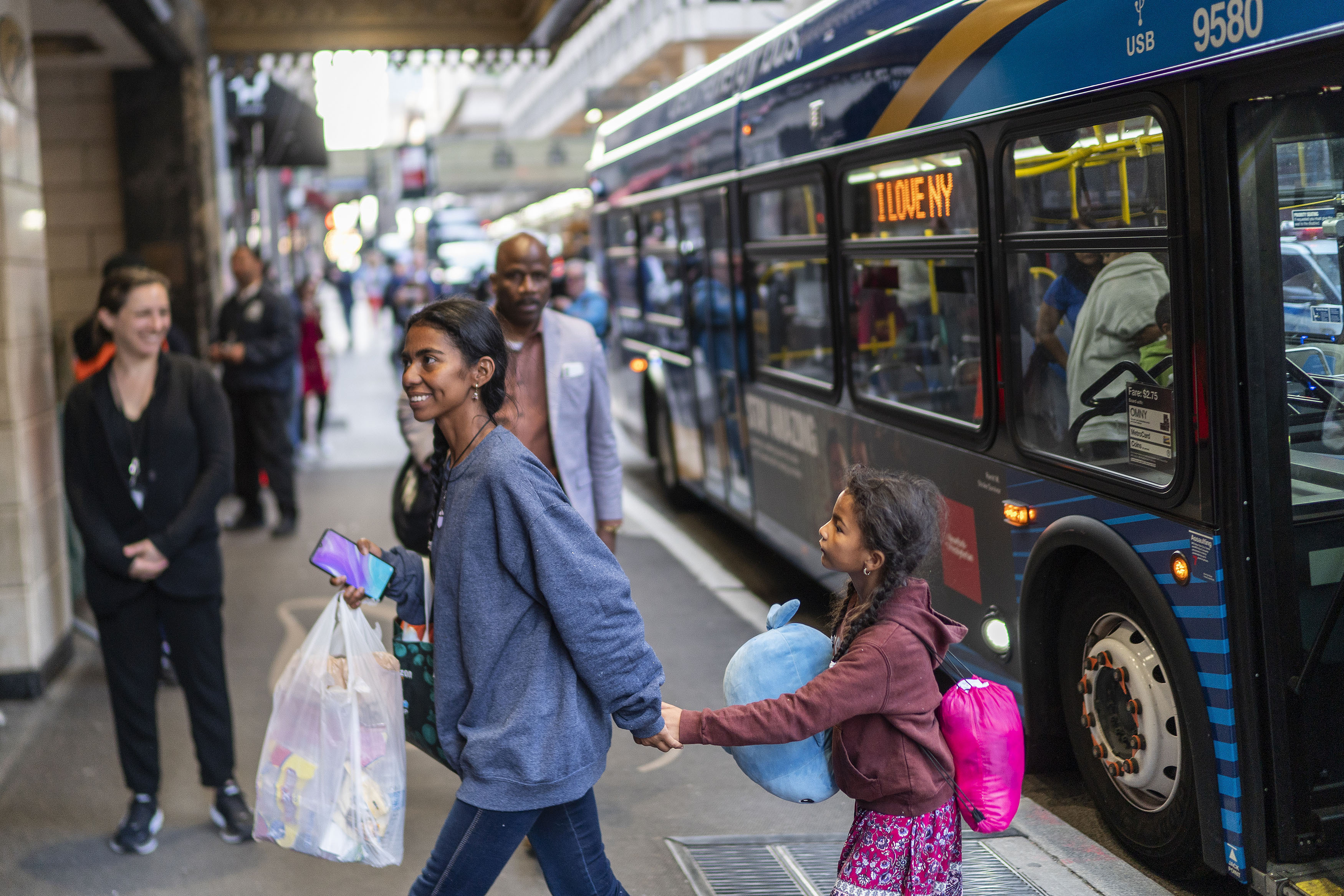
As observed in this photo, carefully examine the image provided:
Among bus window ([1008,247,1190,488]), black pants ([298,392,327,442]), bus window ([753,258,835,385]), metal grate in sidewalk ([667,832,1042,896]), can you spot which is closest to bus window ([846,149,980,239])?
bus window ([1008,247,1190,488])

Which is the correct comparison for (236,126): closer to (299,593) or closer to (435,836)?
(299,593)

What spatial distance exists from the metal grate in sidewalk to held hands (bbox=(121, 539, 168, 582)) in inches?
72.6

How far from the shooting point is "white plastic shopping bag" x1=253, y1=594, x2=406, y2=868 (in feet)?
10.4

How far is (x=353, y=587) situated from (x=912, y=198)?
10.5ft

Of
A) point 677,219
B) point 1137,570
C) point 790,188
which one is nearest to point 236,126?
point 677,219

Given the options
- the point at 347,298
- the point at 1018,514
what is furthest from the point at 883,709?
the point at 347,298

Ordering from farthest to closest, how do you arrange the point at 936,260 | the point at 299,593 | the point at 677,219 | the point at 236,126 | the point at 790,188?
the point at 236,126 → the point at 677,219 → the point at 299,593 → the point at 790,188 → the point at 936,260

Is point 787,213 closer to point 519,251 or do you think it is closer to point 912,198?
point 912,198

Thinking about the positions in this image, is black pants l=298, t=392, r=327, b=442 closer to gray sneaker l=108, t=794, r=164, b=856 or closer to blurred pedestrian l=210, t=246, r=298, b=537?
blurred pedestrian l=210, t=246, r=298, b=537

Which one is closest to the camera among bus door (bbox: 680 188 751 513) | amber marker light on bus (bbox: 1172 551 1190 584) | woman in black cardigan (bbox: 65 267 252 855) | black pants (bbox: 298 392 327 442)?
amber marker light on bus (bbox: 1172 551 1190 584)

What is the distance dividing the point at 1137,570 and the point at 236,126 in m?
13.7

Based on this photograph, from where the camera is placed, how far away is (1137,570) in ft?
12.8

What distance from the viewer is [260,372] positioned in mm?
9688

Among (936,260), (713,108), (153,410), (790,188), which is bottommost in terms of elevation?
(153,410)
